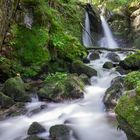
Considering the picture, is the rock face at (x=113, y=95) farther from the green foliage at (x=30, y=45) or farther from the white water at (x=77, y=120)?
the green foliage at (x=30, y=45)

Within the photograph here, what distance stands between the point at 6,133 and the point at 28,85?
2883 millimetres

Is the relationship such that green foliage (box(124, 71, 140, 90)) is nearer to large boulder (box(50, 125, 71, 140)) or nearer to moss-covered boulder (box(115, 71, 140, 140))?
moss-covered boulder (box(115, 71, 140, 140))

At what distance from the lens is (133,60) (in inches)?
451

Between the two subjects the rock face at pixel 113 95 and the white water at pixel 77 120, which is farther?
the rock face at pixel 113 95

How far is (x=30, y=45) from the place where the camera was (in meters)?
10.4

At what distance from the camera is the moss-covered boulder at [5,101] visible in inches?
301

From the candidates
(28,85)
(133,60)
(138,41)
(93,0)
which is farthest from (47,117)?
(93,0)

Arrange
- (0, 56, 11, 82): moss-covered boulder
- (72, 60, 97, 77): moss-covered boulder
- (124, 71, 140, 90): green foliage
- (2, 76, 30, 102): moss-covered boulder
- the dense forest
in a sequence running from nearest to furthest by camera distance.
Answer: the dense forest, (124, 71, 140, 90): green foliage, (2, 76, 30, 102): moss-covered boulder, (0, 56, 11, 82): moss-covered boulder, (72, 60, 97, 77): moss-covered boulder

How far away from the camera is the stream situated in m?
6.14

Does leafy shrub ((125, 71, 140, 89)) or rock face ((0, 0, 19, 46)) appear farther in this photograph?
rock face ((0, 0, 19, 46))

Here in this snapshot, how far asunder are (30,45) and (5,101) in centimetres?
313

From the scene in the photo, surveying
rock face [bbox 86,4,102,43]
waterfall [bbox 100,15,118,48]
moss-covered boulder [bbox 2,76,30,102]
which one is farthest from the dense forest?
waterfall [bbox 100,15,118,48]

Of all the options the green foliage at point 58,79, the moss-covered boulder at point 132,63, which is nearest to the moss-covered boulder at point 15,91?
the green foliage at point 58,79

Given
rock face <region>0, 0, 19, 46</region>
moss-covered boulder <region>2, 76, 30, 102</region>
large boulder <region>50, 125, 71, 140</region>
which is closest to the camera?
large boulder <region>50, 125, 71, 140</region>
